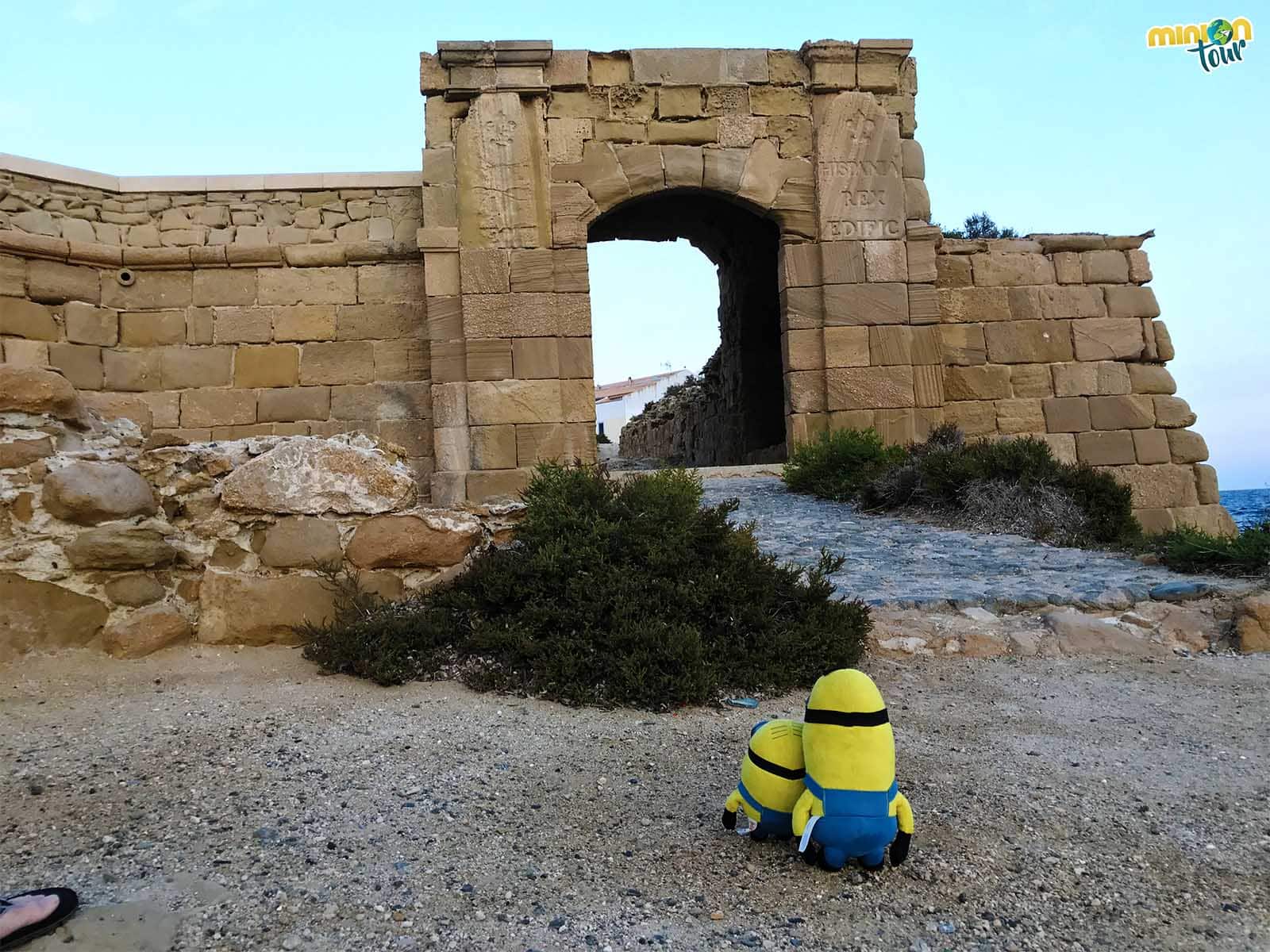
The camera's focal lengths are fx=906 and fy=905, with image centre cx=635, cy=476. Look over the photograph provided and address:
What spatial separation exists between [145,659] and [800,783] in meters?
3.24

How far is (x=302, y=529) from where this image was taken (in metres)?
4.57

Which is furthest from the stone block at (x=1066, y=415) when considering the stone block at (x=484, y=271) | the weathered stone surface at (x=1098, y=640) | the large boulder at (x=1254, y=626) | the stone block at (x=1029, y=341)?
the stone block at (x=484, y=271)

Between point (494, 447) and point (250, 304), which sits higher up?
point (250, 304)

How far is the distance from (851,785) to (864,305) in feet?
26.8

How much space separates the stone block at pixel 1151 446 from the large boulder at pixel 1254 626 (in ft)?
19.9

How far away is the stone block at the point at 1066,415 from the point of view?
10.4 m

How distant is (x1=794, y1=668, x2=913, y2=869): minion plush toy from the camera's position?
2.41m

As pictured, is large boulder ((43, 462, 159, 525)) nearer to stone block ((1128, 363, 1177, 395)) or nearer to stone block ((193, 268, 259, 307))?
stone block ((193, 268, 259, 307))

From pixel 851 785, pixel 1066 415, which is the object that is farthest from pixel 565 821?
pixel 1066 415

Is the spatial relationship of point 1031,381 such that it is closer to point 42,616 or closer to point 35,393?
point 35,393

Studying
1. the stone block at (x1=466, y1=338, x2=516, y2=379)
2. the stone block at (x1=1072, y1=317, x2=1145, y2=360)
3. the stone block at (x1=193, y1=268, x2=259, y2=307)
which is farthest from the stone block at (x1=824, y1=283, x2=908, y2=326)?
the stone block at (x1=193, y1=268, x2=259, y2=307)

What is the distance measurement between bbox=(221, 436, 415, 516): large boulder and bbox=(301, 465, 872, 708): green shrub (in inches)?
18.6

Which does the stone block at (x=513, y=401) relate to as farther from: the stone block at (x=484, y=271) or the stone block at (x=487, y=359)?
the stone block at (x=484, y=271)

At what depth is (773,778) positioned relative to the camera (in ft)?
8.41
